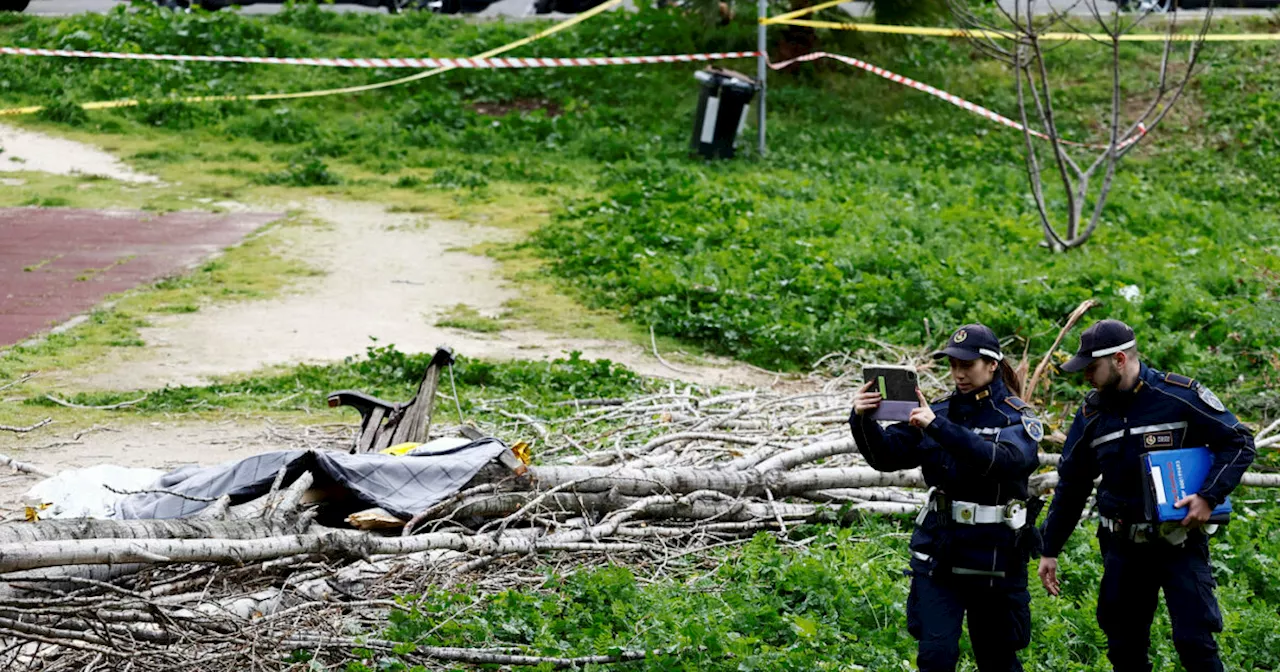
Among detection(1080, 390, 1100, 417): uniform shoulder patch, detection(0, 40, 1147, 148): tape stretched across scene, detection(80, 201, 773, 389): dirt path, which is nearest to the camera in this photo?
detection(1080, 390, 1100, 417): uniform shoulder patch

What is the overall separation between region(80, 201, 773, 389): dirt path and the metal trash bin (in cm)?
386

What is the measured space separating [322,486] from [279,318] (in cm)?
509

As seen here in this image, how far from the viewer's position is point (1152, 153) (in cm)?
1756

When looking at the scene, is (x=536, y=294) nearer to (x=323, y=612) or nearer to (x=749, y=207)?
(x=749, y=207)

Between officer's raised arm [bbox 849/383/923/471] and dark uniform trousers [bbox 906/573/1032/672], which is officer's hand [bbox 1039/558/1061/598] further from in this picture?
officer's raised arm [bbox 849/383/923/471]

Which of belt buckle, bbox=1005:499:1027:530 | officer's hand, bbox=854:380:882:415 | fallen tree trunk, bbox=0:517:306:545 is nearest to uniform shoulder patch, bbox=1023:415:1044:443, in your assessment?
belt buckle, bbox=1005:499:1027:530

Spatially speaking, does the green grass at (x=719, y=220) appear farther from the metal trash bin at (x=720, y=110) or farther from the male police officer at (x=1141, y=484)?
the male police officer at (x=1141, y=484)

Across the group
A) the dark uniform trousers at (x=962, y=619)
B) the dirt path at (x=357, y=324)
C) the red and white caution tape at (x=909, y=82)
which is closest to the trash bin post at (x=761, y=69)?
the red and white caution tape at (x=909, y=82)

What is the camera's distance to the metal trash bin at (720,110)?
16.4 meters

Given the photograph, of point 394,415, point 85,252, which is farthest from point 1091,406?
point 85,252

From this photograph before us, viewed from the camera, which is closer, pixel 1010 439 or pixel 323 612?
pixel 1010 439

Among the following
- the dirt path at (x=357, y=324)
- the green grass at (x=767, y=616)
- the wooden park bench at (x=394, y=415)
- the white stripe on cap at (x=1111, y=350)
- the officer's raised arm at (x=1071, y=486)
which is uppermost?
the white stripe on cap at (x=1111, y=350)

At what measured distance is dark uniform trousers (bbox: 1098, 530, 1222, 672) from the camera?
4.99 m

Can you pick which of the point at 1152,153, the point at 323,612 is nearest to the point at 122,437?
the point at 323,612
